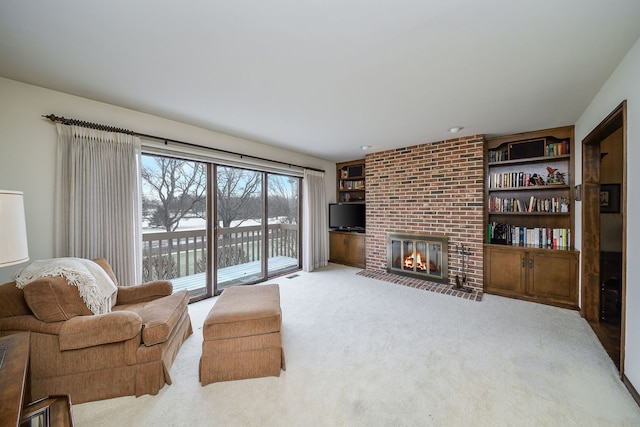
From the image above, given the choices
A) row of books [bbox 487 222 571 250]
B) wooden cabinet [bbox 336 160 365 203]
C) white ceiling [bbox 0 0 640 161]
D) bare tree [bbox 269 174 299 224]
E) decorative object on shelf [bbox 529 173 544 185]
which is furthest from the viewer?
wooden cabinet [bbox 336 160 365 203]

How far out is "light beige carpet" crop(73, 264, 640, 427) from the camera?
1.44 metres

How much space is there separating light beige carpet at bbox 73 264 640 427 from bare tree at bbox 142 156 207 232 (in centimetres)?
140

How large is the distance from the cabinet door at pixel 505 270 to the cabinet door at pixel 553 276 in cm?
9

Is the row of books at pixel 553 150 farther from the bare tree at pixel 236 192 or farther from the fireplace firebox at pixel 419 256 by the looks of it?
the bare tree at pixel 236 192

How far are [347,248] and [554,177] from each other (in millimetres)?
3389

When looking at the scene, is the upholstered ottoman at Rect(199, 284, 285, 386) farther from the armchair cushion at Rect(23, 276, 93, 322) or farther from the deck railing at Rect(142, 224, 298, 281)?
the deck railing at Rect(142, 224, 298, 281)

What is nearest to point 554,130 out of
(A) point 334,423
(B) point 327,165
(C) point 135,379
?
(B) point 327,165

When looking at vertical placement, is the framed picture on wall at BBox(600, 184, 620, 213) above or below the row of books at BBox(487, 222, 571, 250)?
above

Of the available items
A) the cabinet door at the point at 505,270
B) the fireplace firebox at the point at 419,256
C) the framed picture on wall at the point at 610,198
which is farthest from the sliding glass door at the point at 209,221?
the framed picture on wall at the point at 610,198

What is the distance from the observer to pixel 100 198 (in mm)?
2361

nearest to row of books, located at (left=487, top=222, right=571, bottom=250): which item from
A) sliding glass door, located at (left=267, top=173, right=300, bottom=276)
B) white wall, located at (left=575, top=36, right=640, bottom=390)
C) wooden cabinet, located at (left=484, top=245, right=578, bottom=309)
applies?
wooden cabinet, located at (left=484, top=245, right=578, bottom=309)

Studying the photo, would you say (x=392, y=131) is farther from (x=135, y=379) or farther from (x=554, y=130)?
(x=135, y=379)

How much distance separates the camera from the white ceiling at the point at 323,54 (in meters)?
1.30

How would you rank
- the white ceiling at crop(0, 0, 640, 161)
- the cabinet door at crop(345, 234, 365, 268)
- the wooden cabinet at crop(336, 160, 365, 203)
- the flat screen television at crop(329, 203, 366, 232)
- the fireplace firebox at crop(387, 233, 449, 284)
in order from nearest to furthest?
the white ceiling at crop(0, 0, 640, 161), the fireplace firebox at crop(387, 233, 449, 284), the cabinet door at crop(345, 234, 365, 268), the flat screen television at crop(329, 203, 366, 232), the wooden cabinet at crop(336, 160, 365, 203)
